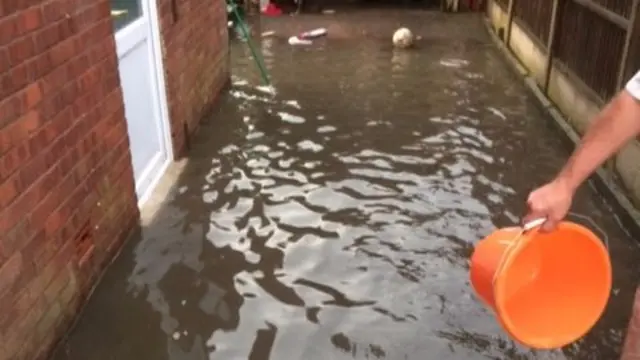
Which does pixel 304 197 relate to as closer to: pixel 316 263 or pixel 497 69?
pixel 316 263

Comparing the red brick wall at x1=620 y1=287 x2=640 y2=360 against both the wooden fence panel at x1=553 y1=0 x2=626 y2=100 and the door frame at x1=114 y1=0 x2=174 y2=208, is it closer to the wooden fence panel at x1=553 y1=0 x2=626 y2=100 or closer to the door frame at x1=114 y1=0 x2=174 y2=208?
the door frame at x1=114 y1=0 x2=174 y2=208

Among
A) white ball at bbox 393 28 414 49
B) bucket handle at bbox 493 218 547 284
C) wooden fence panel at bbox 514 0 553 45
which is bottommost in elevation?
white ball at bbox 393 28 414 49

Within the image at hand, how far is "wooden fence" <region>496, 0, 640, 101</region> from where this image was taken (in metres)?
4.82

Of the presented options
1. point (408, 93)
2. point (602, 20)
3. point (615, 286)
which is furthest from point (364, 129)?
point (615, 286)

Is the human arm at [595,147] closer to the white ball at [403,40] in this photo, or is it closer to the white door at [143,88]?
the white door at [143,88]

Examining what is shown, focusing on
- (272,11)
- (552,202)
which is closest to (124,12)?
(552,202)

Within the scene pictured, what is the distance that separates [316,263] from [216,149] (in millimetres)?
1991

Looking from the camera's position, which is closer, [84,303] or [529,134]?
[84,303]

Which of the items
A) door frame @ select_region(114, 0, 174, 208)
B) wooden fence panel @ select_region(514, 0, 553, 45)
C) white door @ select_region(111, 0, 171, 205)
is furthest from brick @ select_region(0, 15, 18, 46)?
wooden fence panel @ select_region(514, 0, 553, 45)

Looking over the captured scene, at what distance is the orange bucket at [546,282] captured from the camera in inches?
89.9

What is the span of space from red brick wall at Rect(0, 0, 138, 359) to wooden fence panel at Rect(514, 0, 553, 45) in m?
4.82

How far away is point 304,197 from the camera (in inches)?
188

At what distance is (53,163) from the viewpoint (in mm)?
3156

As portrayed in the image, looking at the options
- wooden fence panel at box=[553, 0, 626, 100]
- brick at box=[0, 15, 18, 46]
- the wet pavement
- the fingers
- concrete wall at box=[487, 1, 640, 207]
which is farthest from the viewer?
wooden fence panel at box=[553, 0, 626, 100]
